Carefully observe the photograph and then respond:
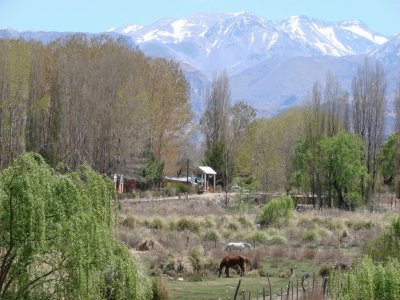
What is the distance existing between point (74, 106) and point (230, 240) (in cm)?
2314

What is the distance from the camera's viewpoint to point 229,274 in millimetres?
24047

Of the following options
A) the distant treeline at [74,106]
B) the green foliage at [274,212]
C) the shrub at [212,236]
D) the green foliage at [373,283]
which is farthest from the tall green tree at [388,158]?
the green foliage at [373,283]

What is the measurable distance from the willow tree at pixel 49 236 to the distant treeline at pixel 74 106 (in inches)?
1484

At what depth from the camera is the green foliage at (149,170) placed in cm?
5856

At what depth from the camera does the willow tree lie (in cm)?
1082

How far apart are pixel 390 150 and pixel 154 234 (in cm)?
3944

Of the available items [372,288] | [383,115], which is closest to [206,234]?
[372,288]

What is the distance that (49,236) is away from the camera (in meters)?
11.0

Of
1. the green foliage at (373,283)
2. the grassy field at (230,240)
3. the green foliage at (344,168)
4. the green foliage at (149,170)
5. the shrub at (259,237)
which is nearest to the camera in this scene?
the green foliage at (373,283)

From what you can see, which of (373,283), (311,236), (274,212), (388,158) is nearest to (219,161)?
(388,158)

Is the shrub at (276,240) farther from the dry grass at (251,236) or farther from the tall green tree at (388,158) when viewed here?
the tall green tree at (388,158)

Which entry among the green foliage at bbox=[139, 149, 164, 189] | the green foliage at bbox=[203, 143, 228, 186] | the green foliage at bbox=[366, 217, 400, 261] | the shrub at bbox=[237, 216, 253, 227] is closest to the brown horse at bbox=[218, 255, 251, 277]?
the green foliage at bbox=[366, 217, 400, 261]

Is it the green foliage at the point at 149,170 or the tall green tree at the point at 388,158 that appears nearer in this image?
the green foliage at the point at 149,170

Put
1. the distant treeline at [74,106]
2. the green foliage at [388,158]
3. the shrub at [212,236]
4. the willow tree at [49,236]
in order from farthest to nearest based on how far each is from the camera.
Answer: the green foliage at [388,158] → the distant treeline at [74,106] → the shrub at [212,236] → the willow tree at [49,236]
